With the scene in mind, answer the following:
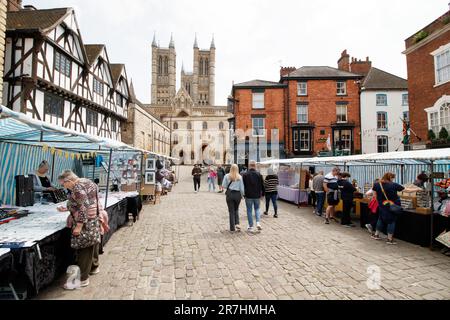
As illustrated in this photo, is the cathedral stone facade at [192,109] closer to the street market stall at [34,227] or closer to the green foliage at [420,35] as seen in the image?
the green foliage at [420,35]

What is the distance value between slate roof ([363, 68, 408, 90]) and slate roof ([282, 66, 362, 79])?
151cm

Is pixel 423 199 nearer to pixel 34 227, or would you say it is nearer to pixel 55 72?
pixel 34 227

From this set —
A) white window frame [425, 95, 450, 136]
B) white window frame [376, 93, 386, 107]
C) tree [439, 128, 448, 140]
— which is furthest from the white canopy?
white window frame [376, 93, 386, 107]

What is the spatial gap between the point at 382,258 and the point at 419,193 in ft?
8.04

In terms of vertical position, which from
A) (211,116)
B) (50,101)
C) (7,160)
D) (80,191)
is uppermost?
(211,116)

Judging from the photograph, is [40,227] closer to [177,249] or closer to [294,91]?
[177,249]

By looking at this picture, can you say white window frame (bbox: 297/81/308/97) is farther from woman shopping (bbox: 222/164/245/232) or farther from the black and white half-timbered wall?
woman shopping (bbox: 222/164/245/232)

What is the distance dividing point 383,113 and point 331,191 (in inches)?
864

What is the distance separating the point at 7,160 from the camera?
7.80 metres

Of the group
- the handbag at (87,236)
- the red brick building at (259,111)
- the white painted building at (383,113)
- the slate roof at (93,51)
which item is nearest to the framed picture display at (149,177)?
the handbag at (87,236)

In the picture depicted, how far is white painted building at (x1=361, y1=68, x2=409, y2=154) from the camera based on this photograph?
80.0 feet

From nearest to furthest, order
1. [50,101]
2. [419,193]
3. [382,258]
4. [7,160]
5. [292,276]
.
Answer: [292,276], [382,258], [419,193], [7,160], [50,101]

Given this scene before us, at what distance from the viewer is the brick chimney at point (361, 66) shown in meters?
27.8
